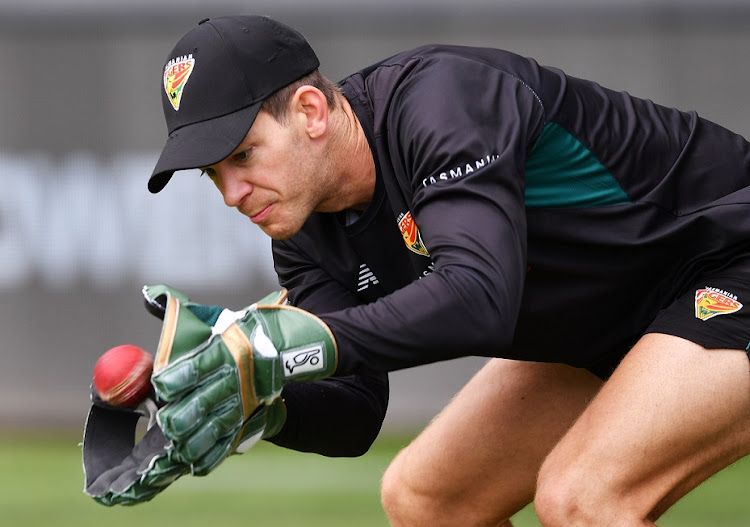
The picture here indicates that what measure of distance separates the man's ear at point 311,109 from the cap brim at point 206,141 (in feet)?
0.43

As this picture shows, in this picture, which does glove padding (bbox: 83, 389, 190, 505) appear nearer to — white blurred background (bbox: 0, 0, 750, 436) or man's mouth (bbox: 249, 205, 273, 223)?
man's mouth (bbox: 249, 205, 273, 223)

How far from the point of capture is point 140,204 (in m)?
7.14

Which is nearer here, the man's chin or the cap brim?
the cap brim

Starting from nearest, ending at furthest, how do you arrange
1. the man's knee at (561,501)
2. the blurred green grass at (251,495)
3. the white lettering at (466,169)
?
1. the white lettering at (466,169)
2. the man's knee at (561,501)
3. the blurred green grass at (251,495)

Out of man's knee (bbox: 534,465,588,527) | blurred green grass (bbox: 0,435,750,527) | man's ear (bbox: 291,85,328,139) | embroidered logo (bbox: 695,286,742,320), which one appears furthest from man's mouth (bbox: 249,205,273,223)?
blurred green grass (bbox: 0,435,750,527)

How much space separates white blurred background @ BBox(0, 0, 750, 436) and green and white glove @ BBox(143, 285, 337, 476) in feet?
14.1

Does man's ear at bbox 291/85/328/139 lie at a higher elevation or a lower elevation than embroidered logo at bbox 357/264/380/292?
higher

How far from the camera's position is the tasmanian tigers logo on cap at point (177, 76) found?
9.96ft

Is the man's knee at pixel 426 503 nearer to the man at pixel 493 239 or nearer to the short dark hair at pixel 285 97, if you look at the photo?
the man at pixel 493 239

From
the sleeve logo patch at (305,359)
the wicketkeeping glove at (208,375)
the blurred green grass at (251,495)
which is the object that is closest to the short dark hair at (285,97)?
the wicketkeeping glove at (208,375)

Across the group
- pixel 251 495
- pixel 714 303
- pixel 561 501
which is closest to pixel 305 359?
pixel 561 501

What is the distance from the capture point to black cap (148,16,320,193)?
9.71 feet

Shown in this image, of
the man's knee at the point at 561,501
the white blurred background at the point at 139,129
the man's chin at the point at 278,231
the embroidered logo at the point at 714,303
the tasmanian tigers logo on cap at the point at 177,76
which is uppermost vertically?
the tasmanian tigers logo on cap at the point at 177,76

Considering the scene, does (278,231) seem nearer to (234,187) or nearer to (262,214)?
(262,214)
